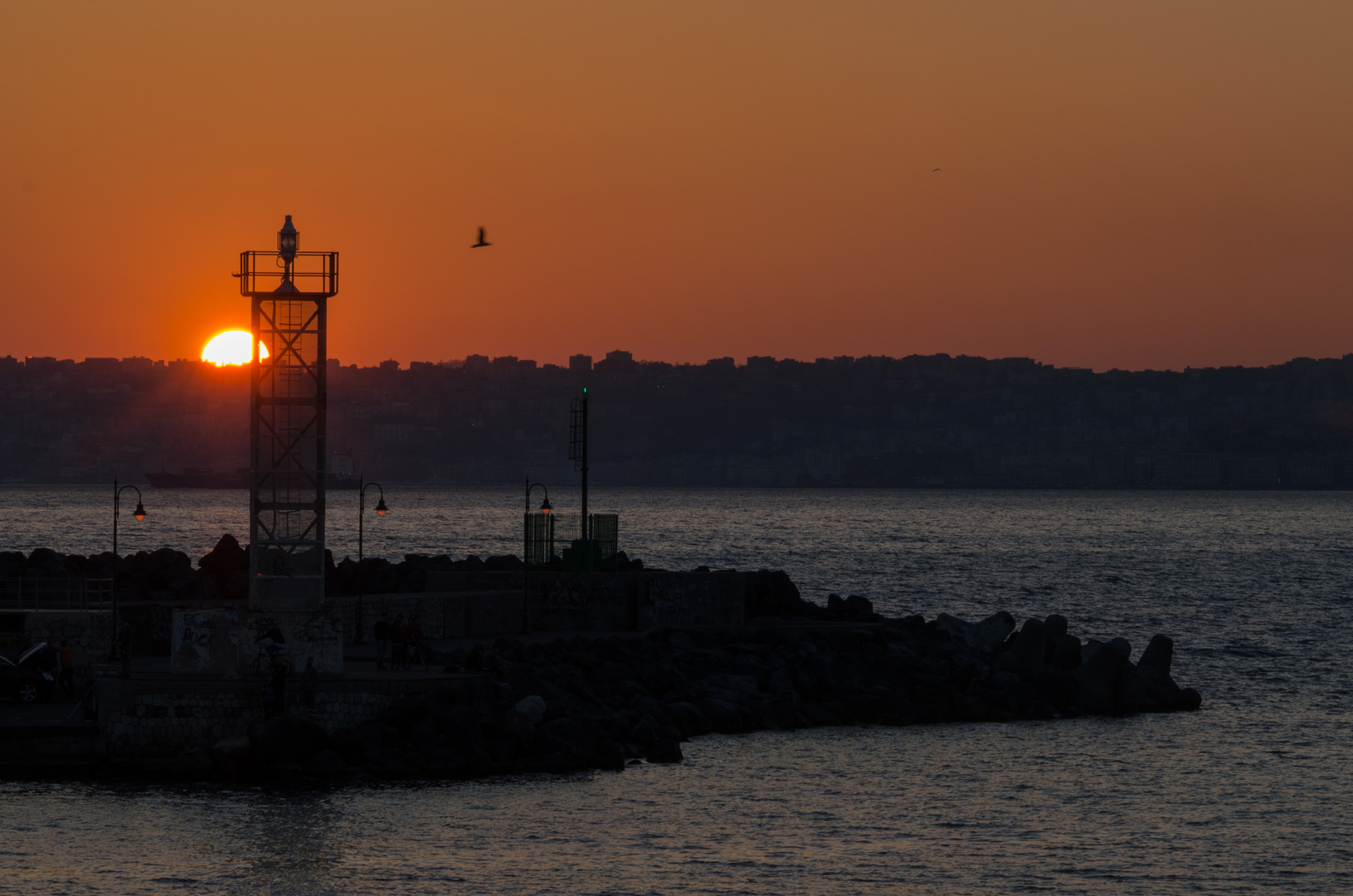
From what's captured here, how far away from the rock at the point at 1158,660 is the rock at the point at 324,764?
20746 mm

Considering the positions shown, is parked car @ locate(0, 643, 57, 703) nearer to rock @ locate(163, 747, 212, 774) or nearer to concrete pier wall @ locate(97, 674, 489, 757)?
concrete pier wall @ locate(97, 674, 489, 757)

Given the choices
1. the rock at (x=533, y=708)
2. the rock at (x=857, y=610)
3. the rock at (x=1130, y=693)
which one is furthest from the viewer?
the rock at (x=857, y=610)

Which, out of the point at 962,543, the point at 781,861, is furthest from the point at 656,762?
the point at 962,543

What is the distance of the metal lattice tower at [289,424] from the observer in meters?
28.1

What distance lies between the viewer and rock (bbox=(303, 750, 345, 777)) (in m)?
25.6

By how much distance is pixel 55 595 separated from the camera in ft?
149

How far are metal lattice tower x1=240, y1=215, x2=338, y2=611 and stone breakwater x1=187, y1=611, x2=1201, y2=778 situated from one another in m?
3.26

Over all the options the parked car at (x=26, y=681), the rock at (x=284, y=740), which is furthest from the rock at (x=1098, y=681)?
the parked car at (x=26, y=681)

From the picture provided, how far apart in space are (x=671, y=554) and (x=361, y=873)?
8461cm

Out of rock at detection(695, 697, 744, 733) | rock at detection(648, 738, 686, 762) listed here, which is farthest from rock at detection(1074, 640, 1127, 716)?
rock at detection(648, 738, 686, 762)

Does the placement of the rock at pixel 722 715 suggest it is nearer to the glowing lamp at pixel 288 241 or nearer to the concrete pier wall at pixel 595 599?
the concrete pier wall at pixel 595 599

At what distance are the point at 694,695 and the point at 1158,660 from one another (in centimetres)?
1324

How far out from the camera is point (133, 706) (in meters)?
26.0

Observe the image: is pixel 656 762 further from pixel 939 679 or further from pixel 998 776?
pixel 939 679
